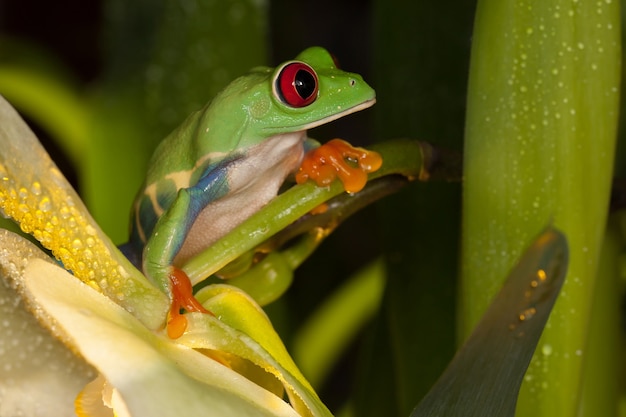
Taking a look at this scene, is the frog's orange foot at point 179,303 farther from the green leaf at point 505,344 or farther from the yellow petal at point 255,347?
the green leaf at point 505,344

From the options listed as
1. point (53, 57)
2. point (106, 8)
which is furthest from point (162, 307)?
point (53, 57)

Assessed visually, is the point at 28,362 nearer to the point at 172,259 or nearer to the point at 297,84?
the point at 172,259

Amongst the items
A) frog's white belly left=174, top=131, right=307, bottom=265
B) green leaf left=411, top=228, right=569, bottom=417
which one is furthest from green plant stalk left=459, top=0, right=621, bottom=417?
frog's white belly left=174, top=131, right=307, bottom=265

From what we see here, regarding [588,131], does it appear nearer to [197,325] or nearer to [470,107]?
[470,107]

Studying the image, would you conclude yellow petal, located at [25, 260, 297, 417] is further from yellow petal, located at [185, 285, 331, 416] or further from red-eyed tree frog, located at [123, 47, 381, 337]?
red-eyed tree frog, located at [123, 47, 381, 337]

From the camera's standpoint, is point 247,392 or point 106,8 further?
point 106,8

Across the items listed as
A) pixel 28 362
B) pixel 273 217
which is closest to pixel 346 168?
pixel 273 217
